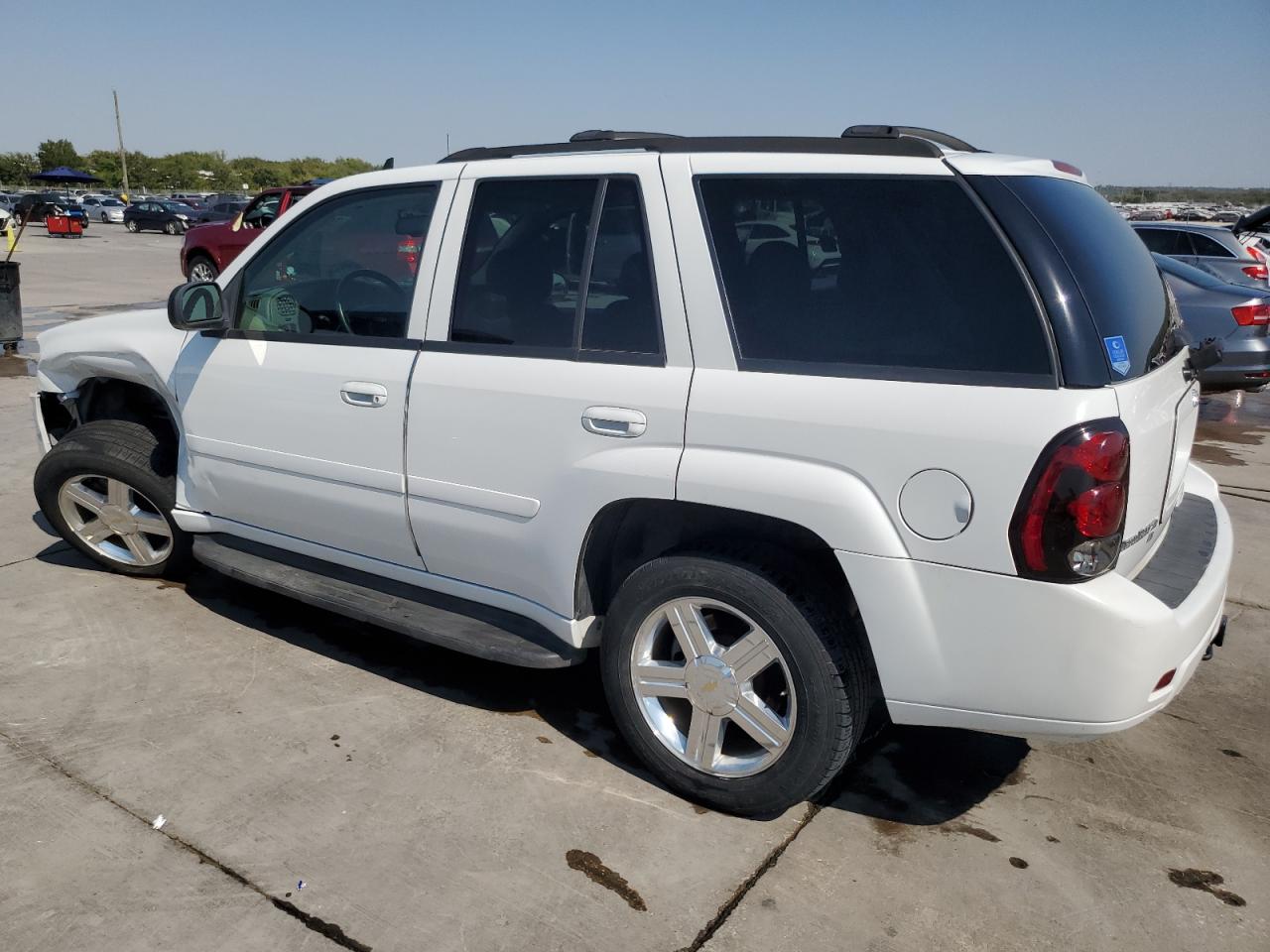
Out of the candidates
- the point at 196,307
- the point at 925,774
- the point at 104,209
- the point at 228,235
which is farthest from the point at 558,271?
the point at 104,209

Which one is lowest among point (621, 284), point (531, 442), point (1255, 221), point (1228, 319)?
point (1228, 319)

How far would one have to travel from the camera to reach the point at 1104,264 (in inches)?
110

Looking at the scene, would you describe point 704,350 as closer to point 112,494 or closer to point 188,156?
point 112,494

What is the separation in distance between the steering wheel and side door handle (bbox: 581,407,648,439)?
0.96 m

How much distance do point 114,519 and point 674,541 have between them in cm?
283

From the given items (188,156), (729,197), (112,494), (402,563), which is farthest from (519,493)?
(188,156)

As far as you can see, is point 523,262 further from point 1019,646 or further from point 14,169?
point 14,169

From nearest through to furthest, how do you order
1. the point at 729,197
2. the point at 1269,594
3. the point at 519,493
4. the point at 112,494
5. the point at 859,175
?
the point at 859,175 → the point at 729,197 → the point at 519,493 → the point at 112,494 → the point at 1269,594

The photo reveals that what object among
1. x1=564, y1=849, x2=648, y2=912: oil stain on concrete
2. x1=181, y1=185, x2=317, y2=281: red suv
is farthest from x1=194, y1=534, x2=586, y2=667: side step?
x1=181, y1=185, x2=317, y2=281: red suv

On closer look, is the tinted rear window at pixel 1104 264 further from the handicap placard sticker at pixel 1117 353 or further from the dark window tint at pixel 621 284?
the dark window tint at pixel 621 284

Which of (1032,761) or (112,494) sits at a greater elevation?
(112,494)

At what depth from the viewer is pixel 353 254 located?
12.9 ft

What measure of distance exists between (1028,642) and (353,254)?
8.94ft

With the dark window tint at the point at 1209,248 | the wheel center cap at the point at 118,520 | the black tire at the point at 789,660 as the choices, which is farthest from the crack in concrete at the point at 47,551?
the dark window tint at the point at 1209,248
